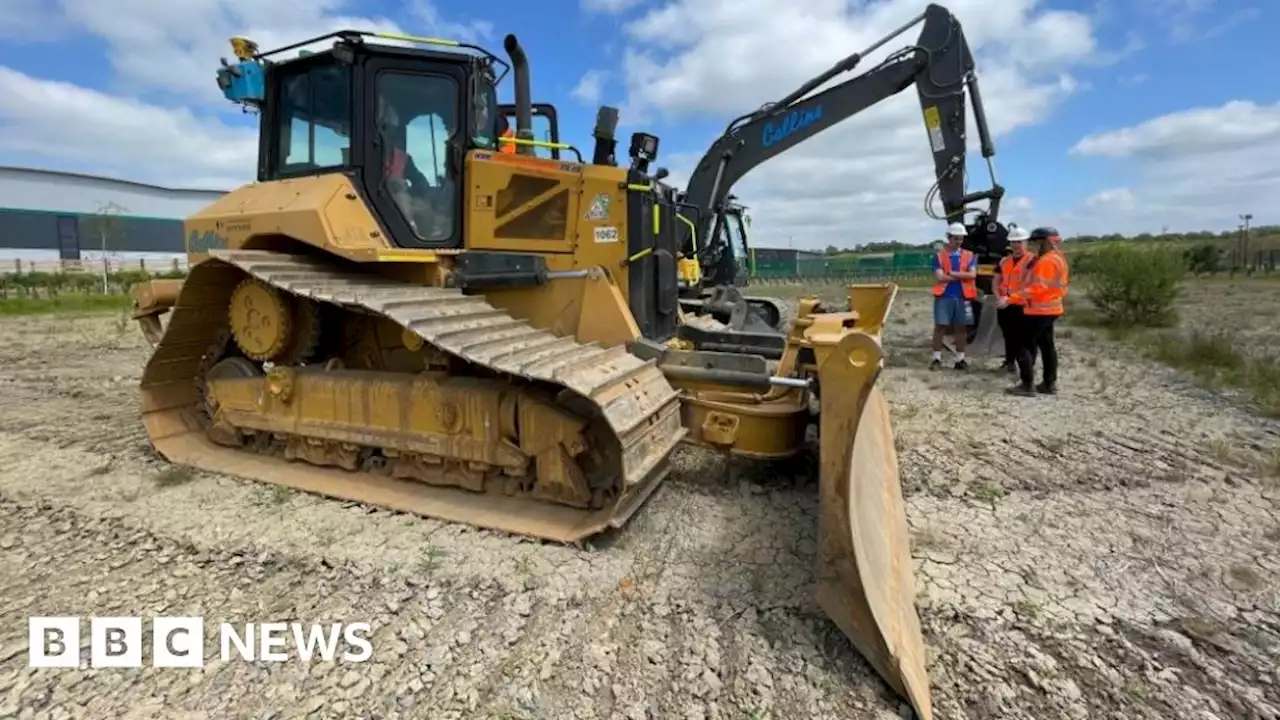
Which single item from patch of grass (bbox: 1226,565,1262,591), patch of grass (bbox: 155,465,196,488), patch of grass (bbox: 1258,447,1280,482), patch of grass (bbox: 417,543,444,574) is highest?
patch of grass (bbox: 1258,447,1280,482)

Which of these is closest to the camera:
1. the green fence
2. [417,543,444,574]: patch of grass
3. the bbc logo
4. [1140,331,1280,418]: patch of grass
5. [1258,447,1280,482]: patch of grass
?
the bbc logo

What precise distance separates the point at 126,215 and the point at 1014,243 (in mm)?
57114

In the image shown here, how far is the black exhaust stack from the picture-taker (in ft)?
15.7

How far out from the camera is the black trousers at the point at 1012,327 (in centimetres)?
767

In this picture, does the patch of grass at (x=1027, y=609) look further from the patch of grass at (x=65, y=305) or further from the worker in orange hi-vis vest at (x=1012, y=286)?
the patch of grass at (x=65, y=305)

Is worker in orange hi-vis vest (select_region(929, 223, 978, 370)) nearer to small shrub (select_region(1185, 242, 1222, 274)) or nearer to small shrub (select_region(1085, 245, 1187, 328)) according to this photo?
small shrub (select_region(1085, 245, 1187, 328))

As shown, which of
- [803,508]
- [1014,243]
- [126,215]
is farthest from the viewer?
[126,215]

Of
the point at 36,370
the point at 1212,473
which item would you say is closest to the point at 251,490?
the point at 1212,473

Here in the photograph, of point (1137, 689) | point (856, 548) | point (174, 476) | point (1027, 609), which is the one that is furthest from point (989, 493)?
point (174, 476)

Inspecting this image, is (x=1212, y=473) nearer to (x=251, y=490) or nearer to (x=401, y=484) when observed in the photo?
(x=401, y=484)

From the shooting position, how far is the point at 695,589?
10.0 feet

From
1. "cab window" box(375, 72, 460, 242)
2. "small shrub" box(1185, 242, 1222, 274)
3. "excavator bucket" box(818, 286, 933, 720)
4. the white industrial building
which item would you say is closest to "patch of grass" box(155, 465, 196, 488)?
"cab window" box(375, 72, 460, 242)

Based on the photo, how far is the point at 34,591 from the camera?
10.1 ft

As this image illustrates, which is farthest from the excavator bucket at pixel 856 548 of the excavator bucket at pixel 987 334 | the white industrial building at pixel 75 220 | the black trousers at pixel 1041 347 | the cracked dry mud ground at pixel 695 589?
the white industrial building at pixel 75 220
